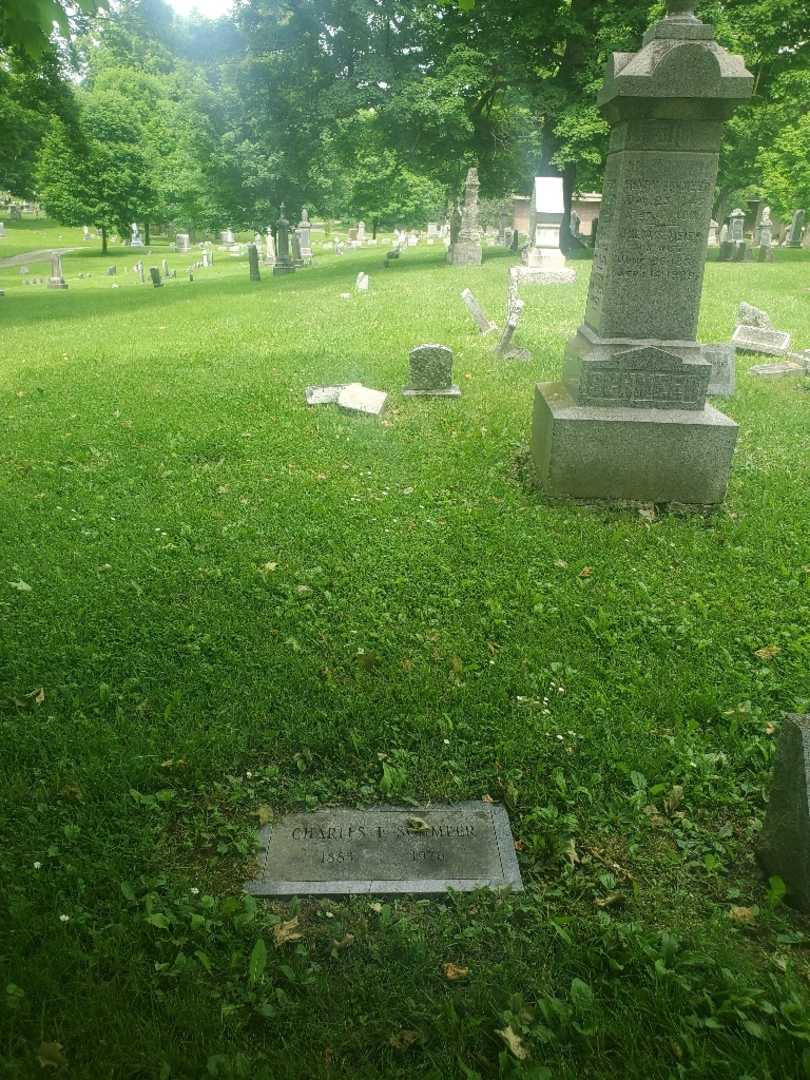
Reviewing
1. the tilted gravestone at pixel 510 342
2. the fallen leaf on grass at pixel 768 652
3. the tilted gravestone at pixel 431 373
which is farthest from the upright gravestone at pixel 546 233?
the fallen leaf on grass at pixel 768 652

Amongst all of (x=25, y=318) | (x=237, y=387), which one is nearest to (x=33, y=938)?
(x=237, y=387)

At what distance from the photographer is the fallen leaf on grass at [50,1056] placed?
8.29 feet

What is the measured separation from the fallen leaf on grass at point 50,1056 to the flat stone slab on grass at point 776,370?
1200 centimetres

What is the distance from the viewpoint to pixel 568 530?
6.60 metres

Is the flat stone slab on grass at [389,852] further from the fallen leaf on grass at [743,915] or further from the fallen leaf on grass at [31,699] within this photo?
the fallen leaf on grass at [31,699]

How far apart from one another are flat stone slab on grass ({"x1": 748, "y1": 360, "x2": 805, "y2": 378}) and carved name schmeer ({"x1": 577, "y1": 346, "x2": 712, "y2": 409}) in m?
5.68

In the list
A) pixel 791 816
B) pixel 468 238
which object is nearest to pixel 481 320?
pixel 791 816

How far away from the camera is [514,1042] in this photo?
2.59 meters

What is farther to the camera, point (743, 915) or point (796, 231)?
point (796, 231)

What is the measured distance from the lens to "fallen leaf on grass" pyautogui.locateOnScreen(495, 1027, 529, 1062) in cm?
257

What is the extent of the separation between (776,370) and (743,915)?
10.4 metres

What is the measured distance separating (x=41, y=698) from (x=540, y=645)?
3096 mm

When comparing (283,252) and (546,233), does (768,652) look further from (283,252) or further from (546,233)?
(283,252)

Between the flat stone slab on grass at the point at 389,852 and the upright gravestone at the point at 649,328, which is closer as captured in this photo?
the flat stone slab on grass at the point at 389,852
